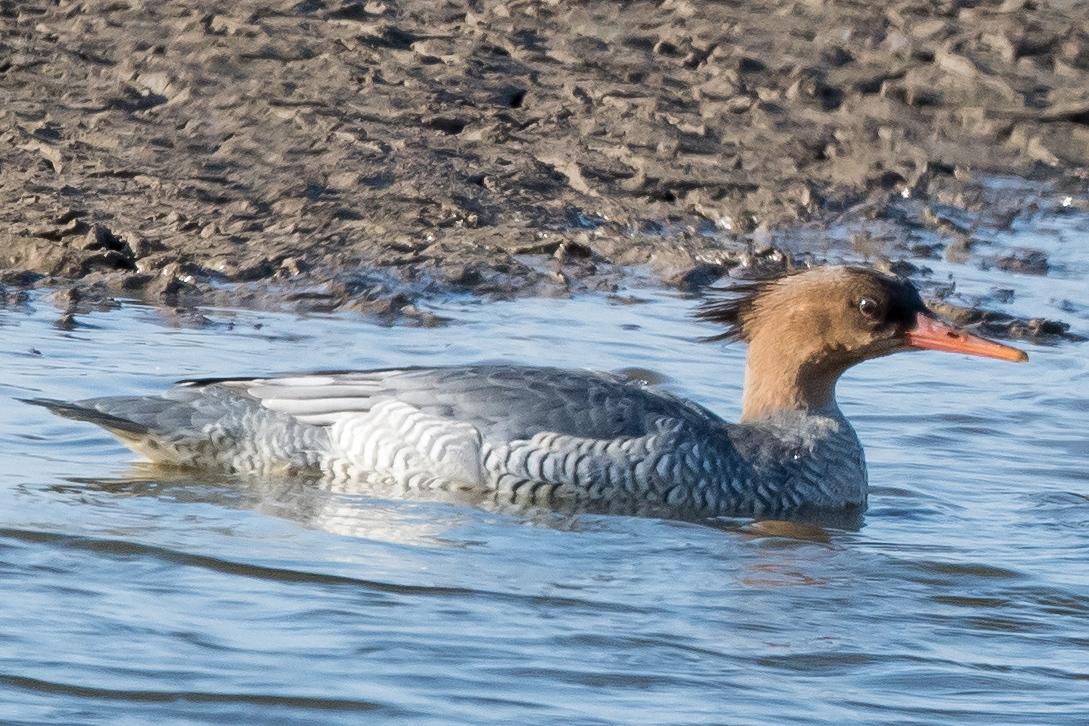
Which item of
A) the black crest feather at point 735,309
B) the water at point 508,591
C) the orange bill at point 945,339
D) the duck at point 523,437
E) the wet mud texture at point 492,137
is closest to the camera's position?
the water at point 508,591

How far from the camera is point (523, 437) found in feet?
24.4

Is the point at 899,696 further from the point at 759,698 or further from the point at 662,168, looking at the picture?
the point at 662,168

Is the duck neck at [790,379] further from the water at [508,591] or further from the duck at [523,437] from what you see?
the water at [508,591]

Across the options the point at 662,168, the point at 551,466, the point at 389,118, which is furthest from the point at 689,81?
the point at 551,466

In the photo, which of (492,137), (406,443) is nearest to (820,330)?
(406,443)

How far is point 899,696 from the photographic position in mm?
5535

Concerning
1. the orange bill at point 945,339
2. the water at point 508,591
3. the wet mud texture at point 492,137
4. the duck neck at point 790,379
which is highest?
the wet mud texture at point 492,137

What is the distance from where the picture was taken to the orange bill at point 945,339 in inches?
307

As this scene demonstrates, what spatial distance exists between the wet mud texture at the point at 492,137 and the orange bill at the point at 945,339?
9.37ft

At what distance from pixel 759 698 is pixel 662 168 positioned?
667 cm

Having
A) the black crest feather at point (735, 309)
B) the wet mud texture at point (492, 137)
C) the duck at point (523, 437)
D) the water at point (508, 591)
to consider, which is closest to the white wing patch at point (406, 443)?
the duck at point (523, 437)

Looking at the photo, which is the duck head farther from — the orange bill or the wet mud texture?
the wet mud texture

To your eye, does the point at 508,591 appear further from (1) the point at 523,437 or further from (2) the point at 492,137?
(2) the point at 492,137

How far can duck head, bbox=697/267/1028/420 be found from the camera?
7.86 meters
